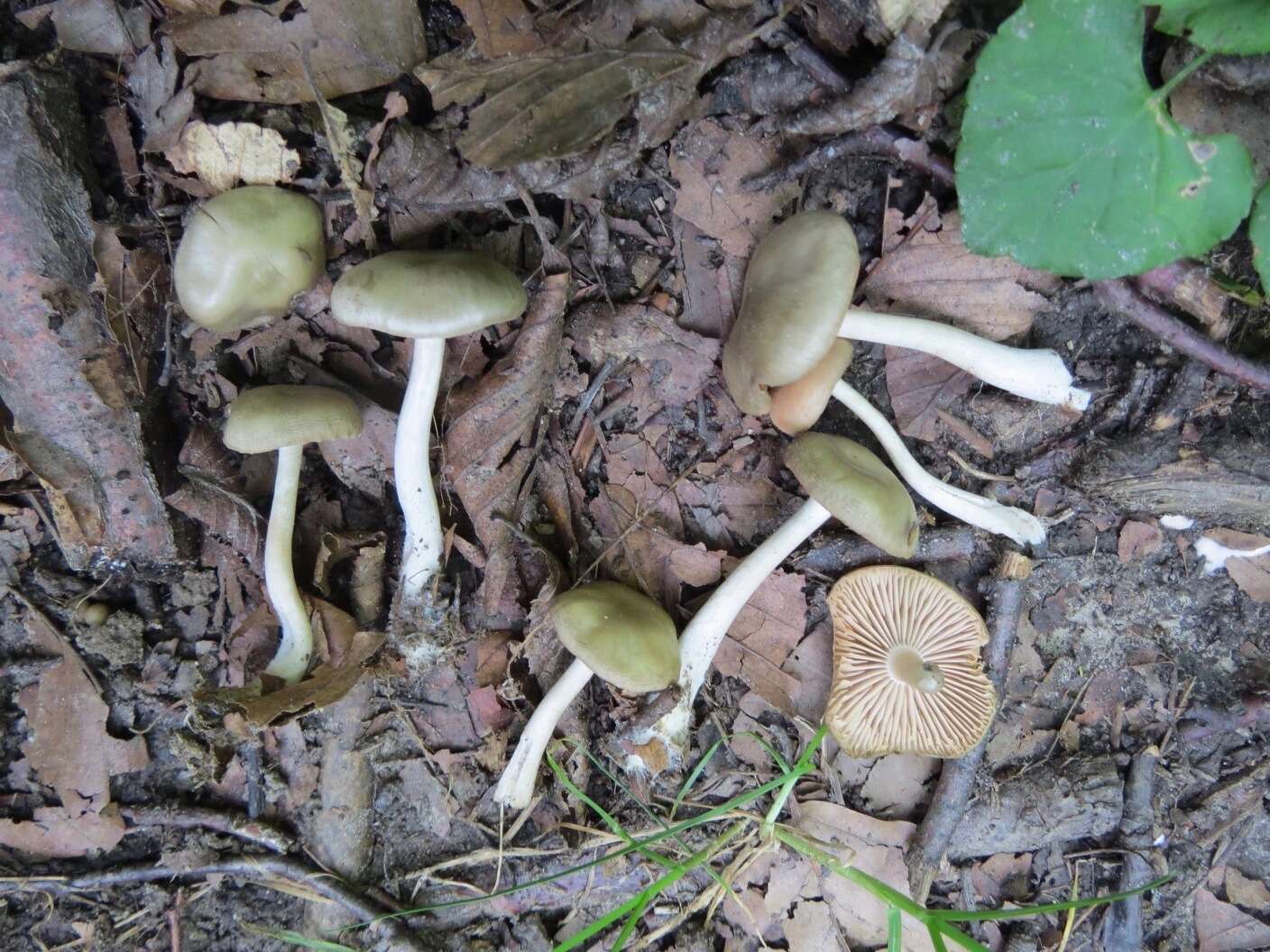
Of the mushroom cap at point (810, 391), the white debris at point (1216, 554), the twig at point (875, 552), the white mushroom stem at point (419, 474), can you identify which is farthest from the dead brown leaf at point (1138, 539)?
the white mushroom stem at point (419, 474)

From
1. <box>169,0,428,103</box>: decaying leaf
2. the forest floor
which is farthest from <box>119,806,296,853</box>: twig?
<box>169,0,428,103</box>: decaying leaf

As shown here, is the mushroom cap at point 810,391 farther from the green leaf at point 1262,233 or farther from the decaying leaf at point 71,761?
the decaying leaf at point 71,761

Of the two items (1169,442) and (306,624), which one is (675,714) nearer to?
(306,624)

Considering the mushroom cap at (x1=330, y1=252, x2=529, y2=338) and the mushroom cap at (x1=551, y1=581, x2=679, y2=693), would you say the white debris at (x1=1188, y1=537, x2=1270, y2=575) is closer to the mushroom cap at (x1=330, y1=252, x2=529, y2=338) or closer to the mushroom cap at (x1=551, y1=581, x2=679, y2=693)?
the mushroom cap at (x1=551, y1=581, x2=679, y2=693)

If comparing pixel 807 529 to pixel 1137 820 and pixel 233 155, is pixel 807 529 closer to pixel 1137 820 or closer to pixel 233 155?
pixel 1137 820

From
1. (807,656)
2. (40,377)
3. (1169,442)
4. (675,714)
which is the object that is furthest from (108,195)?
(1169,442)


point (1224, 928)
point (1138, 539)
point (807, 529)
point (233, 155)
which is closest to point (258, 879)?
point (807, 529)
